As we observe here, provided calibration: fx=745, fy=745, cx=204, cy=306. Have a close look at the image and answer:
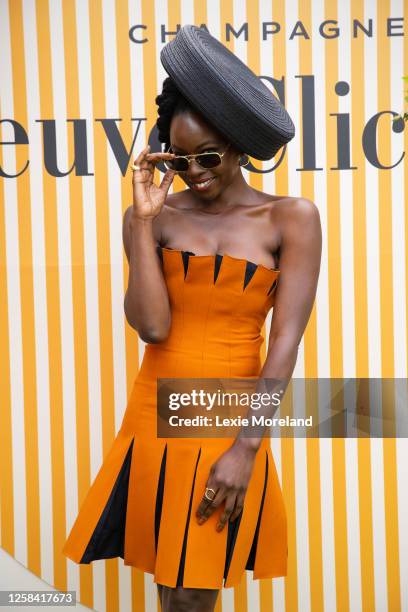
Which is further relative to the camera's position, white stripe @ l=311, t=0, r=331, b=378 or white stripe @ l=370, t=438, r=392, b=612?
white stripe @ l=370, t=438, r=392, b=612

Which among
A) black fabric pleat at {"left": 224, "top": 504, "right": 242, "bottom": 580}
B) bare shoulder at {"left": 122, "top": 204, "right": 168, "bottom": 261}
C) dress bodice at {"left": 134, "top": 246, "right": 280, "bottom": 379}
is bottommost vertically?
black fabric pleat at {"left": 224, "top": 504, "right": 242, "bottom": 580}

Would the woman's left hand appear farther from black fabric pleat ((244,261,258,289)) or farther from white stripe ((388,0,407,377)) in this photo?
white stripe ((388,0,407,377))

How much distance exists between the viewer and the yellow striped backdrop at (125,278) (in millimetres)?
2672

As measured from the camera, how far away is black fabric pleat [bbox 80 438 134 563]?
2.05 meters

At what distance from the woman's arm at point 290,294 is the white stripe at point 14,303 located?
1200 mm

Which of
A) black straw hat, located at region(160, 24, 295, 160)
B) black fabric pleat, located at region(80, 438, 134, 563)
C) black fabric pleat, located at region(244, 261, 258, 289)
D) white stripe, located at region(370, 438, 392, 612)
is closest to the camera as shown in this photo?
black straw hat, located at region(160, 24, 295, 160)

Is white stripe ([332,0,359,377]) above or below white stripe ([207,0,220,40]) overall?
below

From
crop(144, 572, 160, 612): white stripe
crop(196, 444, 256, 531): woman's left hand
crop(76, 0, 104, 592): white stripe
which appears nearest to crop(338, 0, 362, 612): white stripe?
crop(144, 572, 160, 612): white stripe

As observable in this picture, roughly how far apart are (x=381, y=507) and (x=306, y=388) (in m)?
0.54

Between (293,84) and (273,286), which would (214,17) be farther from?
(273,286)

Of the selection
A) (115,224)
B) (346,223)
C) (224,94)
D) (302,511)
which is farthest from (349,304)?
(224,94)

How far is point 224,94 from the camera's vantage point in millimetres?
1832

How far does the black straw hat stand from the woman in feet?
0.07

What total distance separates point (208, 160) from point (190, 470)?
798 millimetres
